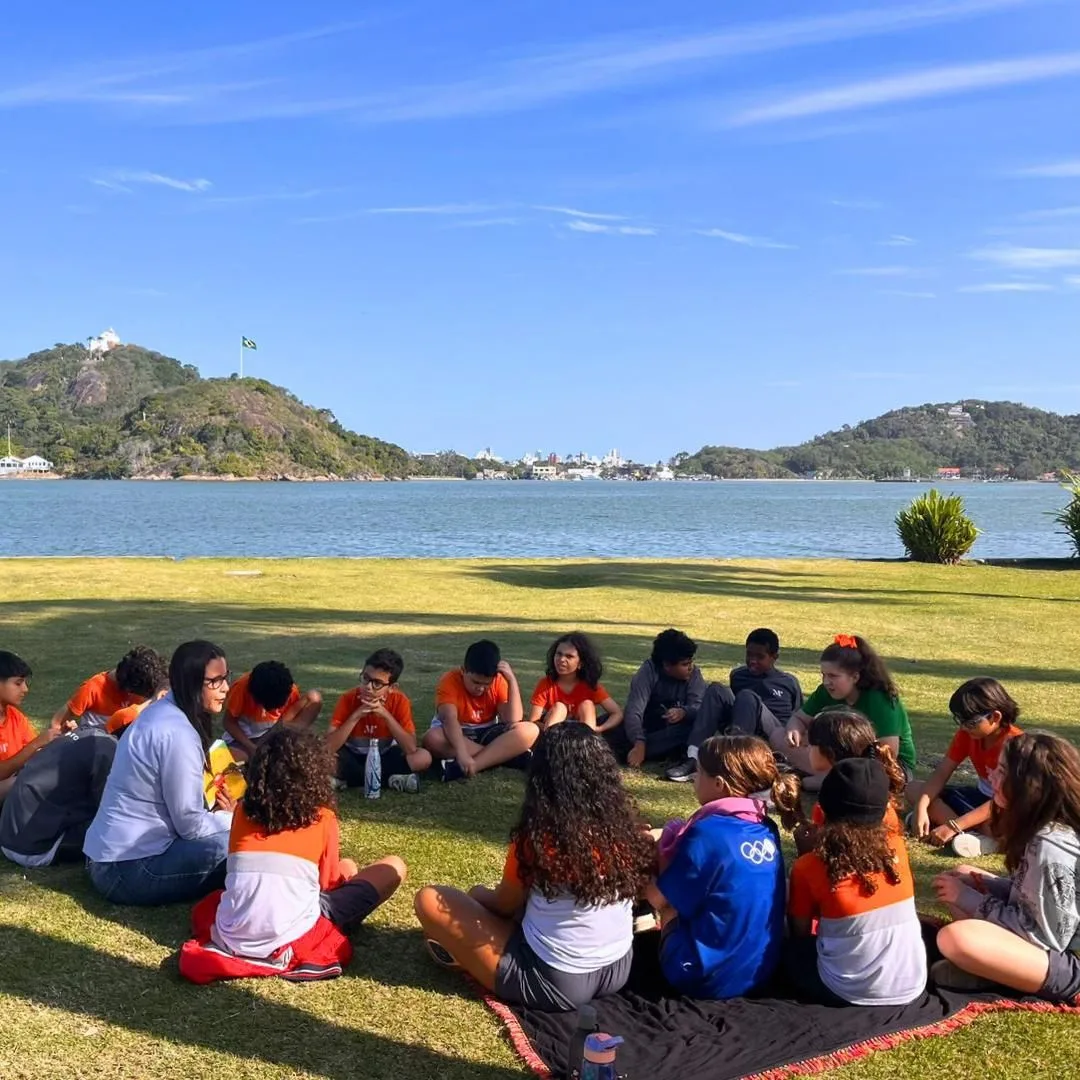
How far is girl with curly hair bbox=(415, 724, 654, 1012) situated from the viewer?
4047 millimetres

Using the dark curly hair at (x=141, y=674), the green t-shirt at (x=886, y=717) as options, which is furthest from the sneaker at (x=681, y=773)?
the dark curly hair at (x=141, y=674)

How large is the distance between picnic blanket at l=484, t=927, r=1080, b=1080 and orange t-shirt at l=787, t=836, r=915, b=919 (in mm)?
372

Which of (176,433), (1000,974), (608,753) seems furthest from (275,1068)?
(176,433)

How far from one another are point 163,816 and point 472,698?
9.61ft

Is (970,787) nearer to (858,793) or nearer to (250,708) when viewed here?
(858,793)

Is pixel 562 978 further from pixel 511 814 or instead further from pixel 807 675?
pixel 807 675

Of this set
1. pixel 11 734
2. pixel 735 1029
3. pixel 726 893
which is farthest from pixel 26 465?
pixel 735 1029

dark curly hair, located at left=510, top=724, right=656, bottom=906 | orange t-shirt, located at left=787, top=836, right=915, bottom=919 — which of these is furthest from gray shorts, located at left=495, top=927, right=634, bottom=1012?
orange t-shirt, located at left=787, top=836, right=915, bottom=919

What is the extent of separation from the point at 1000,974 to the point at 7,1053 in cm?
366

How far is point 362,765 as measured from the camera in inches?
285

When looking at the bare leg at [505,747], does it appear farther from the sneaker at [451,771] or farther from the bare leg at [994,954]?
the bare leg at [994,954]

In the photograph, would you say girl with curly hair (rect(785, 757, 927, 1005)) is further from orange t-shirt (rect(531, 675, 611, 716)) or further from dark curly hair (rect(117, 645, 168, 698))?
dark curly hair (rect(117, 645, 168, 698))

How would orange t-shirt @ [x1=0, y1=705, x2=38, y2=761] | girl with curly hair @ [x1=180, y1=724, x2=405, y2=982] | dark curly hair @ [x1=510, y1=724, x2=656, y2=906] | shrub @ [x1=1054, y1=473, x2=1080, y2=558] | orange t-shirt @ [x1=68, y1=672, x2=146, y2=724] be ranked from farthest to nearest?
shrub @ [x1=1054, y1=473, x2=1080, y2=558]
orange t-shirt @ [x1=68, y1=672, x2=146, y2=724]
orange t-shirt @ [x1=0, y1=705, x2=38, y2=761]
girl with curly hair @ [x1=180, y1=724, x2=405, y2=982]
dark curly hair @ [x1=510, y1=724, x2=656, y2=906]

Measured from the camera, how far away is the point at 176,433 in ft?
563
